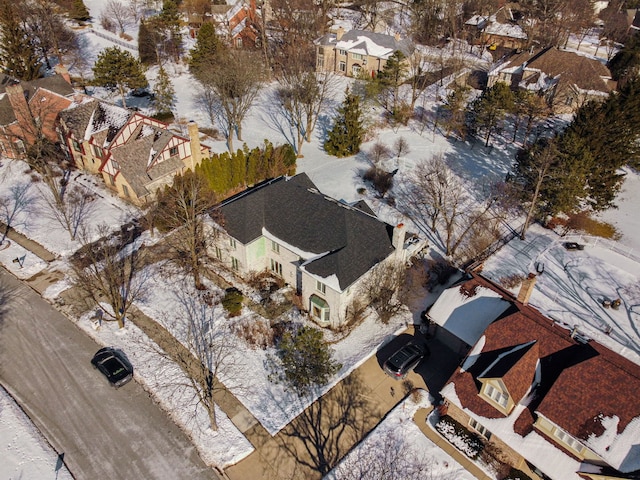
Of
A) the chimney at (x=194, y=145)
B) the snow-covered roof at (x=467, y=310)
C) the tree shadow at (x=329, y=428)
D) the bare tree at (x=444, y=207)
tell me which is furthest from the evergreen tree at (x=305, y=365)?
the chimney at (x=194, y=145)

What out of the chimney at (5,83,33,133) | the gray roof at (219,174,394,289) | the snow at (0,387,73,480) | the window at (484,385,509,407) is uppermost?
the chimney at (5,83,33,133)

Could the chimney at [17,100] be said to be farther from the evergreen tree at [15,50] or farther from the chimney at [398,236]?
the chimney at [398,236]

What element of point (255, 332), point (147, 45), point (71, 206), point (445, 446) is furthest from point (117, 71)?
point (445, 446)

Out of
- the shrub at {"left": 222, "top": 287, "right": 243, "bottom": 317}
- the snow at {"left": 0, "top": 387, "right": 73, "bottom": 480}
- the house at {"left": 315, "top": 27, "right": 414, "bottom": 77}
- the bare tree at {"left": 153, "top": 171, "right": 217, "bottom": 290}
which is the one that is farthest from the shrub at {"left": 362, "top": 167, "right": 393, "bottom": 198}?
the snow at {"left": 0, "top": 387, "right": 73, "bottom": 480}

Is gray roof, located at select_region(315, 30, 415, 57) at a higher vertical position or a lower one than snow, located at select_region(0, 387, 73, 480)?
higher

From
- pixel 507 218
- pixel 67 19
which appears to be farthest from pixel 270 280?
pixel 67 19

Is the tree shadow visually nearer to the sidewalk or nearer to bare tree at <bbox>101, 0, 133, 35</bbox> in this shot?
the sidewalk

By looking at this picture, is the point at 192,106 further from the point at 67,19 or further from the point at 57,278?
the point at 67,19
